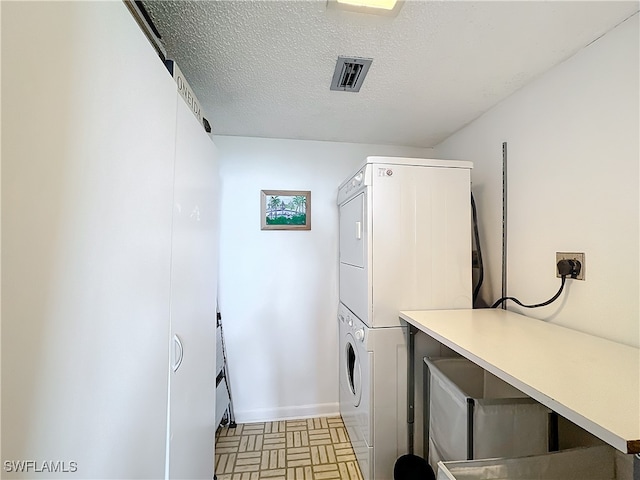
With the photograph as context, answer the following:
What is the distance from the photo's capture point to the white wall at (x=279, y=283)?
2.34 meters

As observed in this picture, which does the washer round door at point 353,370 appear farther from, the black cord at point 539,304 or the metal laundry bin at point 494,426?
the black cord at point 539,304

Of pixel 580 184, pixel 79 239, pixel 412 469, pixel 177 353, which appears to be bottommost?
pixel 412 469

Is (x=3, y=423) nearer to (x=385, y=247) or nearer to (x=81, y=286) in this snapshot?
(x=81, y=286)

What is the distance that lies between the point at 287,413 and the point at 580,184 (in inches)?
99.2

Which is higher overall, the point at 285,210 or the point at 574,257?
the point at 285,210

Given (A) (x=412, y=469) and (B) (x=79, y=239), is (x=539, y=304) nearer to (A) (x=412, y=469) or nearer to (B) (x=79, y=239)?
(A) (x=412, y=469)

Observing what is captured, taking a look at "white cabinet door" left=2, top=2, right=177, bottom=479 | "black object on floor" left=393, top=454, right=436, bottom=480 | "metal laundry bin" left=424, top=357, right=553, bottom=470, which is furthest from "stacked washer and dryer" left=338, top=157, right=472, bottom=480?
"white cabinet door" left=2, top=2, right=177, bottom=479

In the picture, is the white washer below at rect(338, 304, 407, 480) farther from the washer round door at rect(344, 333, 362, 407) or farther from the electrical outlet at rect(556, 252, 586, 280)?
the electrical outlet at rect(556, 252, 586, 280)

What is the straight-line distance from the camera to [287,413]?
93.1 inches

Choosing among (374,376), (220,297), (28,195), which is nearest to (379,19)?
(28,195)

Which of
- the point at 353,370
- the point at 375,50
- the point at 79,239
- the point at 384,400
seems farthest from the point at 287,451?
the point at 375,50

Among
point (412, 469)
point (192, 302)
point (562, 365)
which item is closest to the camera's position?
point (562, 365)

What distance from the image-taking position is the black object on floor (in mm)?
1421

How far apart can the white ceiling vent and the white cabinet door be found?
0.93m
